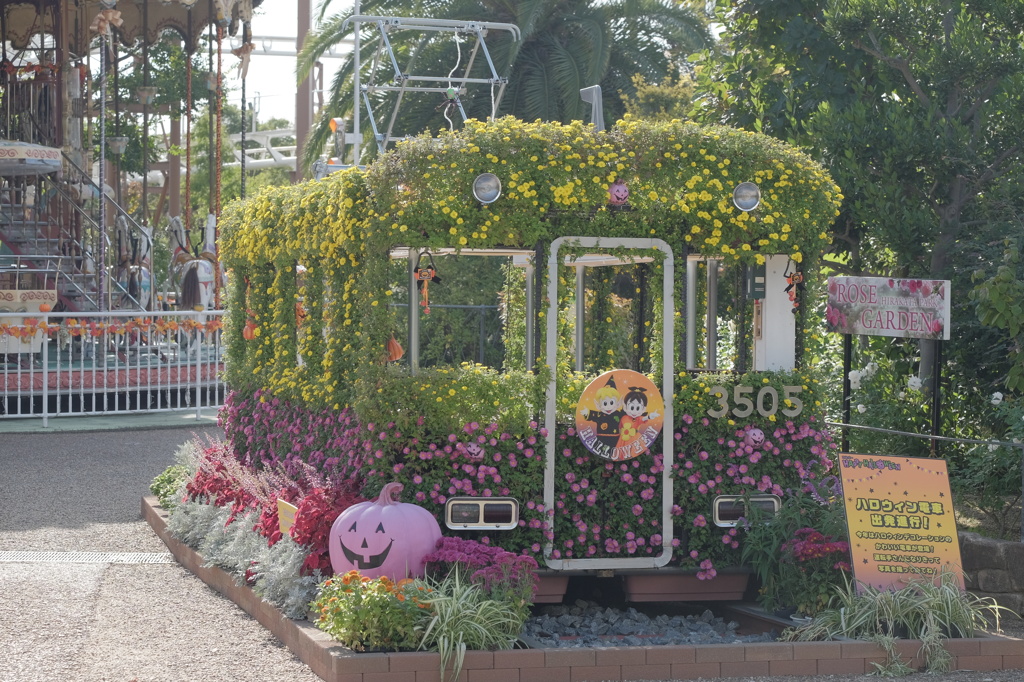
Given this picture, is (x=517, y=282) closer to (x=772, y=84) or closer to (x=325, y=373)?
(x=325, y=373)

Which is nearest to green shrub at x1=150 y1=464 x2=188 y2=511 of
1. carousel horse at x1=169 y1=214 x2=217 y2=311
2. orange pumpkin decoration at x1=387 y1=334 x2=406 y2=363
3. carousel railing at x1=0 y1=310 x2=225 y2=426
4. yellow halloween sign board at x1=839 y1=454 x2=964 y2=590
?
orange pumpkin decoration at x1=387 y1=334 x2=406 y2=363

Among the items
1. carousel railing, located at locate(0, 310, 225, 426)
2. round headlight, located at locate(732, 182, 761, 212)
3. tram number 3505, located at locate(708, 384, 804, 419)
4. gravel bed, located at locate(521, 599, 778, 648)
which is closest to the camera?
gravel bed, located at locate(521, 599, 778, 648)

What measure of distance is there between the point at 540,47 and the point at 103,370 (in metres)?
9.29

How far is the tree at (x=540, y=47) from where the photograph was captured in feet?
67.8

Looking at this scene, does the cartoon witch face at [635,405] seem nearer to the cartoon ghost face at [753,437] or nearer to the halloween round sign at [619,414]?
the halloween round sign at [619,414]

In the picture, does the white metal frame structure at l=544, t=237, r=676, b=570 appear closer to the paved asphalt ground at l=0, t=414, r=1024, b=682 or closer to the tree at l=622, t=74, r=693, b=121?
the paved asphalt ground at l=0, t=414, r=1024, b=682

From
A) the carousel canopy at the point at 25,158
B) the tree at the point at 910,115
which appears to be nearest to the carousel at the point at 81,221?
the carousel canopy at the point at 25,158

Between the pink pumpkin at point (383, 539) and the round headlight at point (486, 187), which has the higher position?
the round headlight at point (486, 187)

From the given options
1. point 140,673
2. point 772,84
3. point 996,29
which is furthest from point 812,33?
point 140,673

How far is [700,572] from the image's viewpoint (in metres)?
7.43

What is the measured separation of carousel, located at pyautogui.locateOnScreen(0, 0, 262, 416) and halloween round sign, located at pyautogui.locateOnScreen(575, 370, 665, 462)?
10.6 m

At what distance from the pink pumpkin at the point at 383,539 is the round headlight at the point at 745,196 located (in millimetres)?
2439

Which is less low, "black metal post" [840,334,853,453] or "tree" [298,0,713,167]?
"tree" [298,0,713,167]

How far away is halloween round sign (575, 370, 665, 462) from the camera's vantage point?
7.14 meters
